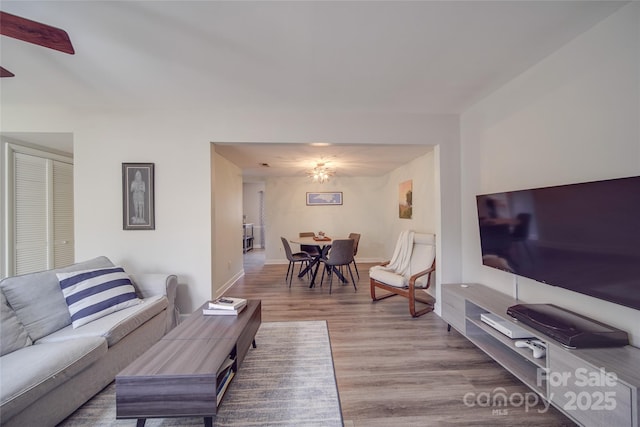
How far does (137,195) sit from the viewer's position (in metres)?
2.73

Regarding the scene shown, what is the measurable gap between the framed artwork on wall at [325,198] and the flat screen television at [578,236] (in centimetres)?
440

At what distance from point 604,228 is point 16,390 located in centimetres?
323

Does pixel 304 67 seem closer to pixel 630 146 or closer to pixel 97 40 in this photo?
pixel 97 40

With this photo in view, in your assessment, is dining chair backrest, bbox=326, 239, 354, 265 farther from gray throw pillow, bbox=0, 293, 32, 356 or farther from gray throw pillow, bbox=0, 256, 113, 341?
gray throw pillow, bbox=0, 293, 32, 356

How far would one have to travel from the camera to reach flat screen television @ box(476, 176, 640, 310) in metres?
1.26

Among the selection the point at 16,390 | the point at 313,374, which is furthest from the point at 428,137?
the point at 16,390

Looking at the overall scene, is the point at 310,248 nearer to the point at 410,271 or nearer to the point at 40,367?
the point at 410,271

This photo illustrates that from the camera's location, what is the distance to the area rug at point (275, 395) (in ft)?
4.85

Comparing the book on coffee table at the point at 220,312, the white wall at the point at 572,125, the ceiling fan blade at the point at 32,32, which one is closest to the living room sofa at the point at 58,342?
the book on coffee table at the point at 220,312

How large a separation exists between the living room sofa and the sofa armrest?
0.14 metres

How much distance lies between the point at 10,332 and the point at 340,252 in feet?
11.3

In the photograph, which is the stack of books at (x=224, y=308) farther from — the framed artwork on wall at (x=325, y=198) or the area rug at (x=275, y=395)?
the framed artwork on wall at (x=325, y=198)

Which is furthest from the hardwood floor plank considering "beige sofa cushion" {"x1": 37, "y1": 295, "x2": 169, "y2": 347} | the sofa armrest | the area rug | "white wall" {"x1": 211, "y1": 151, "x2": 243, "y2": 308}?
"beige sofa cushion" {"x1": 37, "y1": 295, "x2": 169, "y2": 347}

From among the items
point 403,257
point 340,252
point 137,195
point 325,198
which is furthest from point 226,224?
point 403,257
